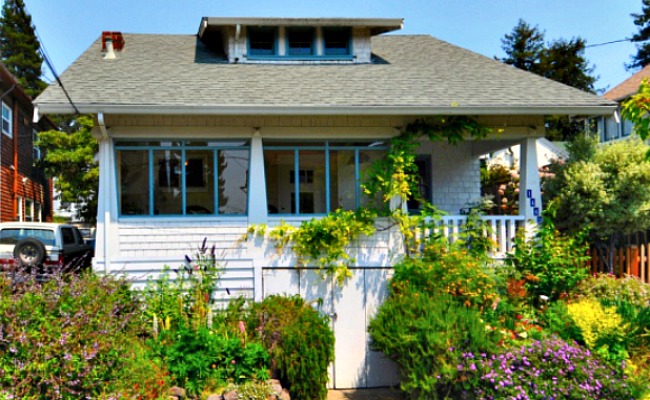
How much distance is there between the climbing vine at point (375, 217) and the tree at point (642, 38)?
3047 centimetres

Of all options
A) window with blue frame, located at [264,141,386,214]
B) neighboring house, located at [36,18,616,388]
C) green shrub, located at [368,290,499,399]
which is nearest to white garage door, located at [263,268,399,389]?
neighboring house, located at [36,18,616,388]

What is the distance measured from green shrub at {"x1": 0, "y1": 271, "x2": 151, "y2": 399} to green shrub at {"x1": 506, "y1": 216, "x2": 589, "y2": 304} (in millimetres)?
6074

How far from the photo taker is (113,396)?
19.6 ft

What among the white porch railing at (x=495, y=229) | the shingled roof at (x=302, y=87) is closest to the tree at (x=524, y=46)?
the shingled roof at (x=302, y=87)

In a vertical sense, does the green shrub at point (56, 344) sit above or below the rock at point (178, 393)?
above

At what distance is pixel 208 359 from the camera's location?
7.72 meters

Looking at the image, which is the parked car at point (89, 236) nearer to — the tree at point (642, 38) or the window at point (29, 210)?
the window at point (29, 210)

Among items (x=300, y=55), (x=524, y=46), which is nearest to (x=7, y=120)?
(x=300, y=55)

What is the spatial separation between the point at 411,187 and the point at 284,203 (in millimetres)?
2077

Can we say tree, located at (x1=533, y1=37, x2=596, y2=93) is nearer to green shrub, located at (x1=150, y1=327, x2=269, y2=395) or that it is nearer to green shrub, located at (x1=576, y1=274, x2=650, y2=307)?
green shrub, located at (x1=576, y1=274, x2=650, y2=307)

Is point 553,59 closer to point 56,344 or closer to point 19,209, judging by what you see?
point 19,209

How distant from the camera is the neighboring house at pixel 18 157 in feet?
65.8

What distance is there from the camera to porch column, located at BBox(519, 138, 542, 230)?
10.2 m

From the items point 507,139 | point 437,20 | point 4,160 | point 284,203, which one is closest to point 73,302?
point 284,203
